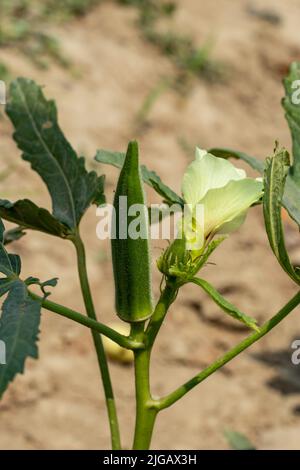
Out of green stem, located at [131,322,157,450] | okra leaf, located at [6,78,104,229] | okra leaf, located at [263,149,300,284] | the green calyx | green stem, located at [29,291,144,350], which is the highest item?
okra leaf, located at [6,78,104,229]

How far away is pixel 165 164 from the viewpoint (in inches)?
132

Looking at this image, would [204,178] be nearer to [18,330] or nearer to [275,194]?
[275,194]

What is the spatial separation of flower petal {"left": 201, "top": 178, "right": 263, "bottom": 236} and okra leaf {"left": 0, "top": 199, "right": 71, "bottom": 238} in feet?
0.73

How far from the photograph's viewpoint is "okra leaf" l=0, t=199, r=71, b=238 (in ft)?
3.40

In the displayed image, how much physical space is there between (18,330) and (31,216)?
262 mm

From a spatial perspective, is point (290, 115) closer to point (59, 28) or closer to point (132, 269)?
point (132, 269)

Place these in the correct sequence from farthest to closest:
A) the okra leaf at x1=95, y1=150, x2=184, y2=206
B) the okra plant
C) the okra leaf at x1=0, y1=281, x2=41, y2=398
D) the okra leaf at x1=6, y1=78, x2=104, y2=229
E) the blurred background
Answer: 1. the blurred background
2. the okra leaf at x1=6, y1=78, x2=104, y2=229
3. the okra leaf at x1=95, y1=150, x2=184, y2=206
4. the okra plant
5. the okra leaf at x1=0, y1=281, x2=41, y2=398

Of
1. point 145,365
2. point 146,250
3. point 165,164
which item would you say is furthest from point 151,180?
point 165,164

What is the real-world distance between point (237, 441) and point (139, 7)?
300cm

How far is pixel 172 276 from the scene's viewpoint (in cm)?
93

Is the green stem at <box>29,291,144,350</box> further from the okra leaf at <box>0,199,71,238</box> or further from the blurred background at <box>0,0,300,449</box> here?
the blurred background at <box>0,0,300,449</box>

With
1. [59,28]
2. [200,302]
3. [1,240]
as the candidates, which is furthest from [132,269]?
[59,28]

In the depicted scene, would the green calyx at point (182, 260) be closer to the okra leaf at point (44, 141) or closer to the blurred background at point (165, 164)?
the okra leaf at point (44, 141)

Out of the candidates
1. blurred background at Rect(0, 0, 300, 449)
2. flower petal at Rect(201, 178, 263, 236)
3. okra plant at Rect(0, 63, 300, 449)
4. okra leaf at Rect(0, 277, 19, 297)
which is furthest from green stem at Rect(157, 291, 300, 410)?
blurred background at Rect(0, 0, 300, 449)
